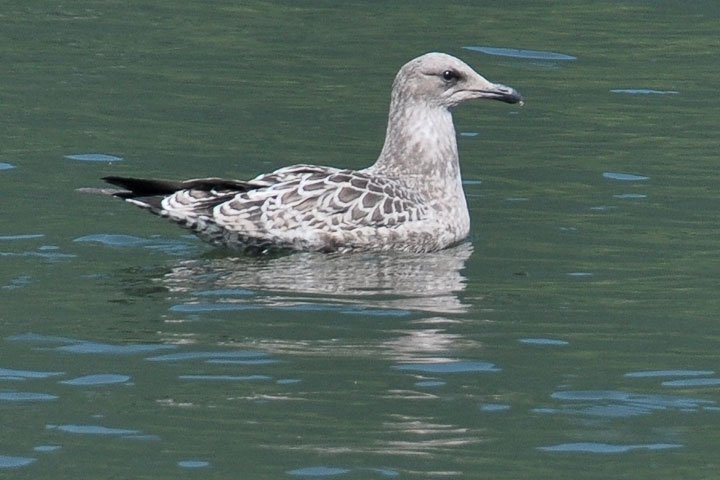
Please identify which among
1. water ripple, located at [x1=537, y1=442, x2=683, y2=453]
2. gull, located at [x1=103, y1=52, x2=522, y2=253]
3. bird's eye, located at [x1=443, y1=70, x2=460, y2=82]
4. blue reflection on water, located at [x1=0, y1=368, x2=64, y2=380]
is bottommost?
water ripple, located at [x1=537, y1=442, x2=683, y2=453]

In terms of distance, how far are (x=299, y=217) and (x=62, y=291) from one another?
1798 mm

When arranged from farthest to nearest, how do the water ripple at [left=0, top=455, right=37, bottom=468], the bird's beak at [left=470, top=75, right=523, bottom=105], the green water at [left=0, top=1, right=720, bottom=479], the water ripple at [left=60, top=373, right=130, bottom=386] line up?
1. the bird's beak at [left=470, top=75, right=523, bottom=105]
2. the water ripple at [left=60, top=373, right=130, bottom=386]
3. the green water at [left=0, top=1, right=720, bottom=479]
4. the water ripple at [left=0, top=455, right=37, bottom=468]

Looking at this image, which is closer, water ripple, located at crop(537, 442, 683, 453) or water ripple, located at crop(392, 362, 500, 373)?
water ripple, located at crop(537, 442, 683, 453)

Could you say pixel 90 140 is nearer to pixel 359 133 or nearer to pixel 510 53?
pixel 359 133

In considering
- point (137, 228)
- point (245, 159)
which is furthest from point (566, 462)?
point (245, 159)

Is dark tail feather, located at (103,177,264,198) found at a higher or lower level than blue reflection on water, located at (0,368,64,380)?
higher

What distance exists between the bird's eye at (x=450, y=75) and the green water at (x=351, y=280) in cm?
108

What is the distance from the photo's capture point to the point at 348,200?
478 inches

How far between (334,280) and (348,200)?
0.97m

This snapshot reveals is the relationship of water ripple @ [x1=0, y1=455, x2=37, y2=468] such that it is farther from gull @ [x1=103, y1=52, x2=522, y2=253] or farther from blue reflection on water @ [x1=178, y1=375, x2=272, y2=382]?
gull @ [x1=103, y1=52, x2=522, y2=253]

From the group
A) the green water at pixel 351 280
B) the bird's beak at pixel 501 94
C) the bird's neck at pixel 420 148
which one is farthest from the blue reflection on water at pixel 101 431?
the bird's beak at pixel 501 94

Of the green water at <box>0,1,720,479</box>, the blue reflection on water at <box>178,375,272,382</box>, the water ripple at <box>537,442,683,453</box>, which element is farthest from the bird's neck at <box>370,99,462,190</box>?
the water ripple at <box>537,442,683,453</box>

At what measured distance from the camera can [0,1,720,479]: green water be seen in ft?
27.3

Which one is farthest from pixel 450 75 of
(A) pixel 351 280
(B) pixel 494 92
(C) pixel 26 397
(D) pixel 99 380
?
(C) pixel 26 397
